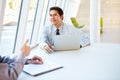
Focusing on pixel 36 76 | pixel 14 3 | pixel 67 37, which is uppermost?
pixel 14 3

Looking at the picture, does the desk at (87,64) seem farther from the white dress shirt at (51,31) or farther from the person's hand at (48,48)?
the white dress shirt at (51,31)

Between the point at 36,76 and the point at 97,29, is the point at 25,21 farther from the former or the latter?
the point at 97,29

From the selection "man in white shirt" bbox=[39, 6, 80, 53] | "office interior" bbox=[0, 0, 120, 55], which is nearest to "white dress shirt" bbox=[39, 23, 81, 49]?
"man in white shirt" bbox=[39, 6, 80, 53]

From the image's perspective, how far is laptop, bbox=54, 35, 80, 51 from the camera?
2.37 m

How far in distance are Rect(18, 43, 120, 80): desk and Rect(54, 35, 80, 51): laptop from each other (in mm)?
71

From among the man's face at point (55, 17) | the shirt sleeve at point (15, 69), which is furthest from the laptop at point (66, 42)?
the shirt sleeve at point (15, 69)

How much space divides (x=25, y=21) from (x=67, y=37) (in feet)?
3.05

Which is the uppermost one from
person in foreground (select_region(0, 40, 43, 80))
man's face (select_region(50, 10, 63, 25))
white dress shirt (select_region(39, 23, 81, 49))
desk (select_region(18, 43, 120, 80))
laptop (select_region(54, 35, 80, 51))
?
man's face (select_region(50, 10, 63, 25))

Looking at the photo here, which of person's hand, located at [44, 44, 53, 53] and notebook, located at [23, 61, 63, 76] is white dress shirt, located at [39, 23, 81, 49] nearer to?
person's hand, located at [44, 44, 53, 53]

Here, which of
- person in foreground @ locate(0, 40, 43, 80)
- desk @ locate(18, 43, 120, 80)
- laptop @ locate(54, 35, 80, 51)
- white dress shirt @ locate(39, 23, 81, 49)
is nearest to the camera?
person in foreground @ locate(0, 40, 43, 80)

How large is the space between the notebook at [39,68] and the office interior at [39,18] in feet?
2.08

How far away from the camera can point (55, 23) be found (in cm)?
282

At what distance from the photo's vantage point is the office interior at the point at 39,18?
2832 millimetres

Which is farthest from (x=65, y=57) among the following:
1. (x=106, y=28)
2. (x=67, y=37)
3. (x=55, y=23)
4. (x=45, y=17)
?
(x=106, y=28)
